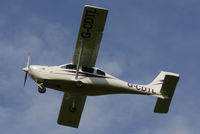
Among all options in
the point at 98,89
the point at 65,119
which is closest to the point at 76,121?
the point at 65,119

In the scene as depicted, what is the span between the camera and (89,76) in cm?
2256

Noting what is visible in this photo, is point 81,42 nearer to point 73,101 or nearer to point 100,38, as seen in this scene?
point 100,38

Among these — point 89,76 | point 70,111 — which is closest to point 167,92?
point 89,76

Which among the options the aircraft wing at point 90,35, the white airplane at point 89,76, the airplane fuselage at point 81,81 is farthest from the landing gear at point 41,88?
the aircraft wing at point 90,35

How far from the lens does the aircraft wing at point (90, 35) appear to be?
70.1ft

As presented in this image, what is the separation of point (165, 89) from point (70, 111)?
221 inches

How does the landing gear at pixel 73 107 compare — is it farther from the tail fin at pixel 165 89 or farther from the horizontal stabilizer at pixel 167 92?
the horizontal stabilizer at pixel 167 92

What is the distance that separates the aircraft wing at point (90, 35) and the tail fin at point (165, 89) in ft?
11.9

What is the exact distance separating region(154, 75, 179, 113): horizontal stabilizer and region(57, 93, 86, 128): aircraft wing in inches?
163

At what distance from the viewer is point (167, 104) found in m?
23.4

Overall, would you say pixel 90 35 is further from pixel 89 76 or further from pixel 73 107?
pixel 73 107

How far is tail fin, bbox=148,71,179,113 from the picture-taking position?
22.6 m

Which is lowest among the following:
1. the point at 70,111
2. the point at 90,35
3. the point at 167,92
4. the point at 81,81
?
the point at 70,111

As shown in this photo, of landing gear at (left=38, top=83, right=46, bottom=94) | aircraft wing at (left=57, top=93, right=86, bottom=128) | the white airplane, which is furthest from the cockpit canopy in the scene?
aircraft wing at (left=57, top=93, right=86, bottom=128)
